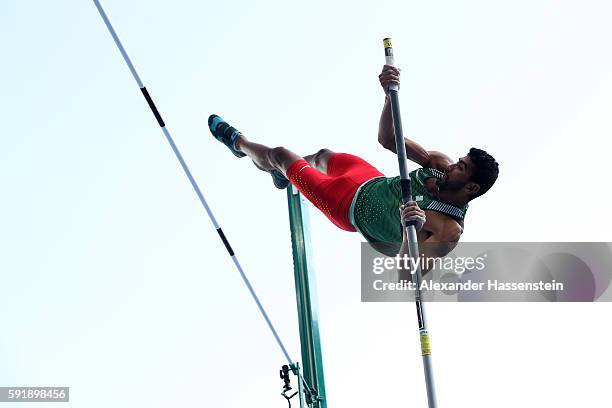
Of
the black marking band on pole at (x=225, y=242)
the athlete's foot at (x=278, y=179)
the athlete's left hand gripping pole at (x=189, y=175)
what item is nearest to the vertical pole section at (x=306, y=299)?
the athlete's foot at (x=278, y=179)

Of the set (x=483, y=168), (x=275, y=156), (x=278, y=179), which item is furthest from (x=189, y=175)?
(x=483, y=168)

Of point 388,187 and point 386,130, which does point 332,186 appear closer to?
point 388,187

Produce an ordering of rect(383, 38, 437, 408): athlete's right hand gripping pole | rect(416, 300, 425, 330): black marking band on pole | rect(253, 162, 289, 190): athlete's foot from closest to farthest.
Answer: rect(383, 38, 437, 408): athlete's right hand gripping pole → rect(416, 300, 425, 330): black marking band on pole → rect(253, 162, 289, 190): athlete's foot

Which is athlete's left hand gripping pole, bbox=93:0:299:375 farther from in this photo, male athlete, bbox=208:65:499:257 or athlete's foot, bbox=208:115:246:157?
athlete's foot, bbox=208:115:246:157

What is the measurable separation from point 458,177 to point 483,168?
147 mm

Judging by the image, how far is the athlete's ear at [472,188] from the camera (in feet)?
16.1

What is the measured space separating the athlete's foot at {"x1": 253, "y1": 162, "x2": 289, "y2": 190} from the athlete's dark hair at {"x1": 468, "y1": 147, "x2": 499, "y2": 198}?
1.45 meters

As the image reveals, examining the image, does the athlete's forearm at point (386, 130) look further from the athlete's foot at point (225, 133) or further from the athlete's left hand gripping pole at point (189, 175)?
the athlete's foot at point (225, 133)

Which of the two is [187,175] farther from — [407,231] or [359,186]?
[407,231]

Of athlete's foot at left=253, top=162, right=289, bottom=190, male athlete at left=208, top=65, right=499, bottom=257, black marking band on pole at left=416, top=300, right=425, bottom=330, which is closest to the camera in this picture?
black marking band on pole at left=416, top=300, right=425, bottom=330

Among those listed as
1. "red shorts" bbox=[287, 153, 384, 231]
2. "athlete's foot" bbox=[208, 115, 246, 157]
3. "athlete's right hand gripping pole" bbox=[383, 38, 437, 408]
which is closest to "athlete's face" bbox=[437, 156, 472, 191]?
"red shorts" bbox=[287, 153, 384, 231]

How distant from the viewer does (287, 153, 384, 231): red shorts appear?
16.9 feet

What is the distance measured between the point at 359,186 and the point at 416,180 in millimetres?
381

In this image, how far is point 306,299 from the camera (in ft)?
18.6
